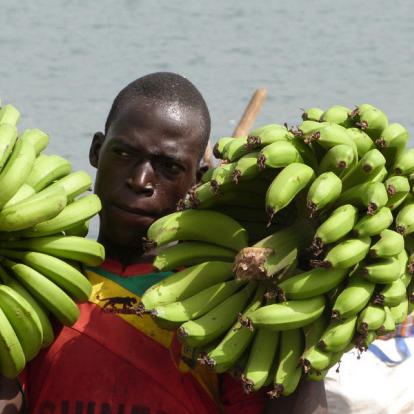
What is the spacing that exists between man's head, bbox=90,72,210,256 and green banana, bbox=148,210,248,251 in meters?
0.29

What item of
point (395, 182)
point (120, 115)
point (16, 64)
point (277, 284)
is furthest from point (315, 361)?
point (16, 64)

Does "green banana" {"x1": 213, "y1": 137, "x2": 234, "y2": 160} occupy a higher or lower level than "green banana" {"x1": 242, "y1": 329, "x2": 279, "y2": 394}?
higher

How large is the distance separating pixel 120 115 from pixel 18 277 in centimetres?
70

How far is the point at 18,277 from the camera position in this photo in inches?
134

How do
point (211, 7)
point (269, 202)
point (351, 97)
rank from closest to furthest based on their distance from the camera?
1. point (269, 202)
2. point (351, 97)
3. point (211, 7)

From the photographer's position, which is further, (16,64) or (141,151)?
(16,64)

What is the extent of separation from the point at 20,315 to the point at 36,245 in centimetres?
22

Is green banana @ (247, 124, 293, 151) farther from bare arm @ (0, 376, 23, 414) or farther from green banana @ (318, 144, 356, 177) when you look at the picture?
bare arm @ (0, 376, 23, 414)

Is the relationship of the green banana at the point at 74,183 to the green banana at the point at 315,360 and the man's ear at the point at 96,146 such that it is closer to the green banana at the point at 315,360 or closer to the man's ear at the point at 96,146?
the man's ear at the point at 96,146

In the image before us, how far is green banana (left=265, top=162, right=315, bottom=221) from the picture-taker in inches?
123

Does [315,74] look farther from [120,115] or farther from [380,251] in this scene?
[380,251]

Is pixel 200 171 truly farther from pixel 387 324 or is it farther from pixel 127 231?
pixel 387 324

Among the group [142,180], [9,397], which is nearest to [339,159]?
[142,180]

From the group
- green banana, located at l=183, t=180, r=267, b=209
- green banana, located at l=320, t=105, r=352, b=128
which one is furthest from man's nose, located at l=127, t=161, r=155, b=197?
green banana, located at l=320, t=105, r=352, b=128
